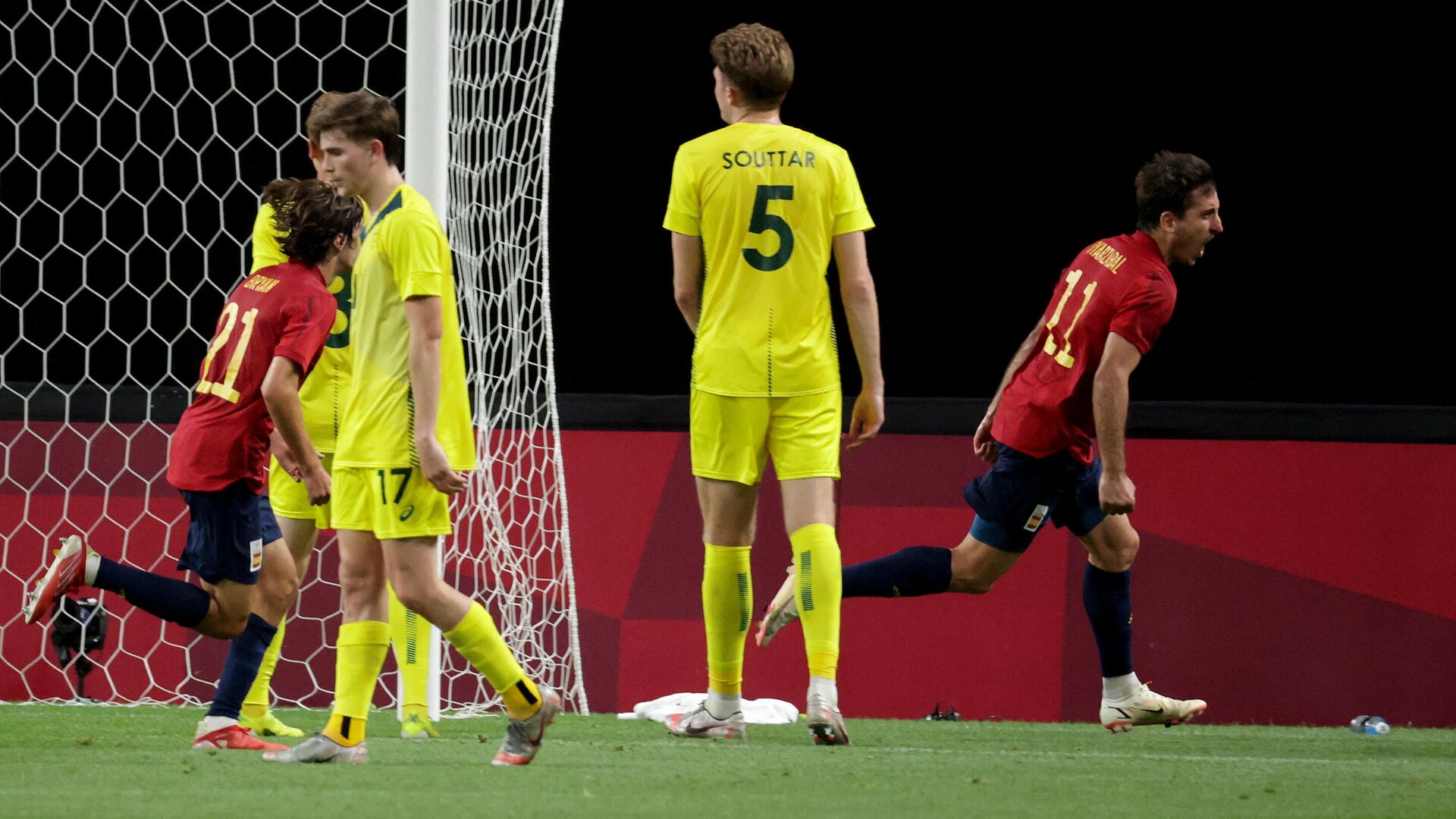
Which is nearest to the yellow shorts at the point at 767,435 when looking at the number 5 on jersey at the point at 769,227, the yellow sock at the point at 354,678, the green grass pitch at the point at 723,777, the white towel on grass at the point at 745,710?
the number 5 on jersey at the point at 769,227

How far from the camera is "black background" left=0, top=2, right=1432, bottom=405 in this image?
6.97 m

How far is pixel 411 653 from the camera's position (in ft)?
14.1

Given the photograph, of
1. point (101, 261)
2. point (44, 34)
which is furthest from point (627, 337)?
point (44, 34)

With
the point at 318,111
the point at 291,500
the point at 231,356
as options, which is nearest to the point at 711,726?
the point at 291,500

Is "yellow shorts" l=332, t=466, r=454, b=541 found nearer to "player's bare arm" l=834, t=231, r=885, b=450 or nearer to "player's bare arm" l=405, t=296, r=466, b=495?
"player's bare arm" l=405, t=296, r=466, b=495

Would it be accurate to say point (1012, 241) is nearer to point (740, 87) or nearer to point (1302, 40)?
point (1302, 40)

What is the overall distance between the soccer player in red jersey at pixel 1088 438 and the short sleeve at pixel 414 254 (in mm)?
1503

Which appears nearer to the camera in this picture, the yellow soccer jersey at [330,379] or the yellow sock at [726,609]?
the yellow sock at [726,609]

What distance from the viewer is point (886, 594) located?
4.57 m

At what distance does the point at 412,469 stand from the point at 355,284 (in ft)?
1.26

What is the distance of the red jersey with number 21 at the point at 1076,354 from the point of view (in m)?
4.46

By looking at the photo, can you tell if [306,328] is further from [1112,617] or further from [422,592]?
[1112,617]

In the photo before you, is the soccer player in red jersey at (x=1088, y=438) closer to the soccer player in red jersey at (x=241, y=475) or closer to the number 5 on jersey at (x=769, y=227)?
the number 5 on jersey at (x=769, y=227)

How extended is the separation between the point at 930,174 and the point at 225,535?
13.3 feet
